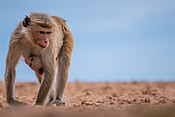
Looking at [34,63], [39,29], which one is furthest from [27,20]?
[34,63]

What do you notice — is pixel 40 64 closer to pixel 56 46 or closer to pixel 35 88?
pixel 56 46

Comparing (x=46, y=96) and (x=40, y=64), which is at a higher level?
(x=40, y=64)

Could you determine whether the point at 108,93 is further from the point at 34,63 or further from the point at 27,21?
the point at 27,21

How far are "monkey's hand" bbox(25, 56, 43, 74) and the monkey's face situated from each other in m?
0.35

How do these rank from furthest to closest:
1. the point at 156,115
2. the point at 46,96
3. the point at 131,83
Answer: the point at 131,83 → the point at 46,96 → the point at 156,115

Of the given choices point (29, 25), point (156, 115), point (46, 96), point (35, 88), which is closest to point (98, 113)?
point (156, 115)

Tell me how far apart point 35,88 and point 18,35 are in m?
11.2

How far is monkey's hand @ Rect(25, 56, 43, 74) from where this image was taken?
455 inches

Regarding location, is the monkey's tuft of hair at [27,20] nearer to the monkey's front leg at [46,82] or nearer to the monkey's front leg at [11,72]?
the monkey's front leg at [11,72]

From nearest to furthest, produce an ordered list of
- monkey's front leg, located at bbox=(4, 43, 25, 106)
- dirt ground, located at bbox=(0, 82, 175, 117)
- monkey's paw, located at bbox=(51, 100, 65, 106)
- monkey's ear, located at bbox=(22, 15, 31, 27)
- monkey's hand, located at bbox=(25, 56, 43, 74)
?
1. monkey's front leg, located at bbox=(4, 43, 25, 106)
2. monkey's hand, located at bbox=(25, 56, 43, 74)
3. monkey's ear, located at bbox=(22, 15, 31, 27)
4. monkey's paw, located at bbox=(51, 100, 65, 106)
5. dirt ground, located at bbox=(0, 82, 175, 117)

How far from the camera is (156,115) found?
6.75 meters

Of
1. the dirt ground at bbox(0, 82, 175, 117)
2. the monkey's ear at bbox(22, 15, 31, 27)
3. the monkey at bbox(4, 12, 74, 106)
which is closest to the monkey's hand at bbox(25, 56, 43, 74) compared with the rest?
the monkey at bbox(4, 12, 74, 106)

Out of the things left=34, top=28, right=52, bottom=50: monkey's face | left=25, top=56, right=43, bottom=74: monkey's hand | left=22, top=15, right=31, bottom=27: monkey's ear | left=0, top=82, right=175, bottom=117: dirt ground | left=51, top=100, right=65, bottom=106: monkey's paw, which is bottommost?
left=51, top=100, right=65, bottom=106: monkey's paw

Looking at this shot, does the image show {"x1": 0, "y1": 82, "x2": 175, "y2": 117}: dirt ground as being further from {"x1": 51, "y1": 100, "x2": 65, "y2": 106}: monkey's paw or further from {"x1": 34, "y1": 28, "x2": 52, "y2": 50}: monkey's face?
{"x1": 34, "y1": 28, "x2": 52, "y2": 50}: monkey's face
